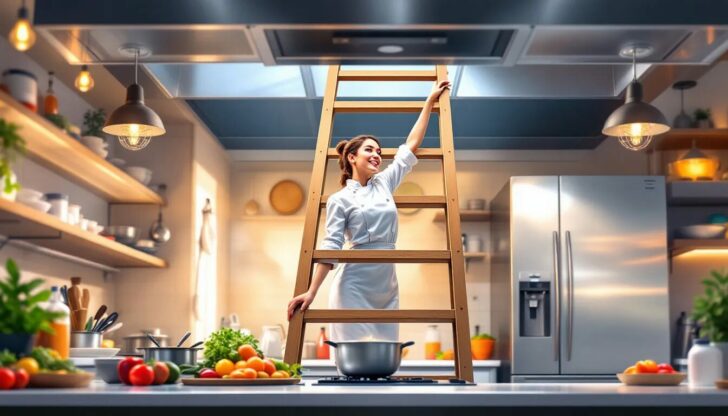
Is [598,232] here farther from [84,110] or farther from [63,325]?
[63,325]

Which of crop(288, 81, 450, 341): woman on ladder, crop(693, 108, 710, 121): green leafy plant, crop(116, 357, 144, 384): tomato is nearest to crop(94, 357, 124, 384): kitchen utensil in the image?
crop(116, 357, 144, 384): tomato

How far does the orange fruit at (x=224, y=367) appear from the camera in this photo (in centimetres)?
251

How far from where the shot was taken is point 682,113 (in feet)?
19.8

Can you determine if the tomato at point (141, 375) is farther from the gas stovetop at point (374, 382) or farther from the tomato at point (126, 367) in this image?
the gas stovetop at point (374, 382)

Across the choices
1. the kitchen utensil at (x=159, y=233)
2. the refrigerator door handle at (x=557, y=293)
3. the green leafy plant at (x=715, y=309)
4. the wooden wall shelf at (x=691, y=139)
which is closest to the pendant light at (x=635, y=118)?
the green leafy plant at (x=715, y=309)

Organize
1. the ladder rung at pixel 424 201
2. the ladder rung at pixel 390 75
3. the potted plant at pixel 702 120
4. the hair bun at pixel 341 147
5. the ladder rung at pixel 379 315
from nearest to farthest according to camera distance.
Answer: the ladder rung at pixel 379 315 < the ladder rung at pixel 424 201 < the hair bun at pixel 341 147 < the ladder rung at pixel 390 75 < the potted plant at pixel 702 120

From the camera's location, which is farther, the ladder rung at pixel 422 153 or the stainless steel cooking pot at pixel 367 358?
the ladder rung at pixel 422 153

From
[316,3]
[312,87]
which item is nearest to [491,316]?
[312,87]

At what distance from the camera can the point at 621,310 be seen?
5.46 metres

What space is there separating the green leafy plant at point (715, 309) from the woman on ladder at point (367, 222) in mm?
1573

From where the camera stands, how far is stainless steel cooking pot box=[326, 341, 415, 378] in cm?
260

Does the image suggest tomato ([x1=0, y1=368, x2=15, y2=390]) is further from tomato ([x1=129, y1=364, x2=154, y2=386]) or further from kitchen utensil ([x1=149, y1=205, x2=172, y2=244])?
kitchen utensil ([x1=149, y1=205, x2=172, y2=244])

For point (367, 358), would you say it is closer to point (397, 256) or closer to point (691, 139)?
point (397, 256)

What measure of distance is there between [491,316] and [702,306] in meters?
4.01
